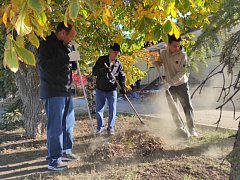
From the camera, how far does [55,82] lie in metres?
4.84

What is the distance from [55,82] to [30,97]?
223cm

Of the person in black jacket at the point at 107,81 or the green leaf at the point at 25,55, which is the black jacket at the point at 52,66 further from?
the green leaf at the point at 25,55

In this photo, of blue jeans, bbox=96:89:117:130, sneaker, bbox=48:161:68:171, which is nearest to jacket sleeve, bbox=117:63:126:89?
blue jeans, bbox=96:89:117:130

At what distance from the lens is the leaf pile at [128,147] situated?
5305 mm

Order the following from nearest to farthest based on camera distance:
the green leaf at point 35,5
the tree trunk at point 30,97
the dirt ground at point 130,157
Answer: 1. the green leaf at point 35,5
2. the dirt ground at point 130,157
3. the tree trunk at point 30,97

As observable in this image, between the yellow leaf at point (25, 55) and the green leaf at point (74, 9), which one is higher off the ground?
the green leaf at point (74, 9)

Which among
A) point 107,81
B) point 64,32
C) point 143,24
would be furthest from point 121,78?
point 143,24

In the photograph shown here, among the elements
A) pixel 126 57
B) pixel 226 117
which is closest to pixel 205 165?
pixel 126 57

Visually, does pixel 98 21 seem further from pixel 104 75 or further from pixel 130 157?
pixel 130 157

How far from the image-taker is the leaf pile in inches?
209

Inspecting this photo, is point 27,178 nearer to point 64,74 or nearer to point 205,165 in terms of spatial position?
point 64,74

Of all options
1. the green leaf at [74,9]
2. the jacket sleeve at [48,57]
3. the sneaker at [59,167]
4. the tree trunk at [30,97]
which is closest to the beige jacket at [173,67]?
the jacket sleeve at [48,57]

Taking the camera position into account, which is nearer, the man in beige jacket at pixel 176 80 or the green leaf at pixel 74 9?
the green leaf at pixel 74 9

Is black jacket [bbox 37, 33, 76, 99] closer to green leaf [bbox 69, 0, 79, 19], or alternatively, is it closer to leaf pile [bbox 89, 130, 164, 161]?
leaf pile [bbox 89, 130, 164, 161]
